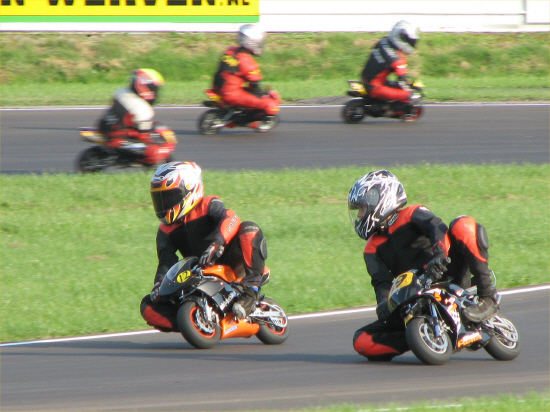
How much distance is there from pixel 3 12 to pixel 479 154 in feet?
51.1

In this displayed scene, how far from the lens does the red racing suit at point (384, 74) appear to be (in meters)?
19.1

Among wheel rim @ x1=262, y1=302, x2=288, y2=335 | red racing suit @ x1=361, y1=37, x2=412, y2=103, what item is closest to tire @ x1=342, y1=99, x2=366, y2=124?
red racing suit @ x1=361, y1=37, x2=412, y2=103

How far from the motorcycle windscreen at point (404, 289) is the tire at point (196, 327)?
1543 millimetres

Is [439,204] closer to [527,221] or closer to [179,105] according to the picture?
[527,221]

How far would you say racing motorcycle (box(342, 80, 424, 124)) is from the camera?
63.2ft

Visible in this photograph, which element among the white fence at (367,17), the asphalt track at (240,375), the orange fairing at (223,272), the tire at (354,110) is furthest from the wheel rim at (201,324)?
the white fence at (367,17)

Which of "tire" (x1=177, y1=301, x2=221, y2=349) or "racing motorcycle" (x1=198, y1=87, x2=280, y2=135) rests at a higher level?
"tire" (x1=177, y1=301, x2=221, y2=349)

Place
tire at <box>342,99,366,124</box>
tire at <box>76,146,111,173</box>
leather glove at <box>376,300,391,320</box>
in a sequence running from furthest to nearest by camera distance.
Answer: tire at <box>342,99,366,124</box>
tire at <box>76,146,111,173</box>
leather glove at <box>376,300,391,320</box>

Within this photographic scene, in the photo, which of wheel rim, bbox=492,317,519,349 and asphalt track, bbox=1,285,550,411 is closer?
asphalt track, bbox=1,285,550,411

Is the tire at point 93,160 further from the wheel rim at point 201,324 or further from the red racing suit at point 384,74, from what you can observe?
the wheel rim at point 201,324

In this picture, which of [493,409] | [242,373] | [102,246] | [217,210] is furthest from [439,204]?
[493,409]

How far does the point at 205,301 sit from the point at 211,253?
389mm

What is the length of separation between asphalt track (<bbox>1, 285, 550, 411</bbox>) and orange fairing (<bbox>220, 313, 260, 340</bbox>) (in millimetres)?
139

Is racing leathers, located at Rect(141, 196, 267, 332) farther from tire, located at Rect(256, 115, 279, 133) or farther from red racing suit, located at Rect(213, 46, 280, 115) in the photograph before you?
tire, located at Rect(256, 115, 279, 133)
